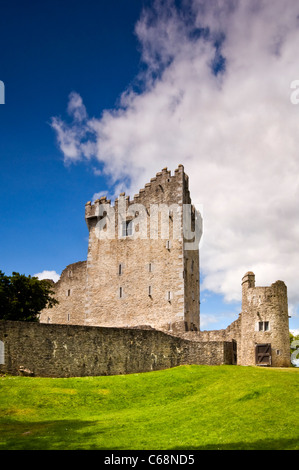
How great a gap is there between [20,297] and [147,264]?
1317 centimetres

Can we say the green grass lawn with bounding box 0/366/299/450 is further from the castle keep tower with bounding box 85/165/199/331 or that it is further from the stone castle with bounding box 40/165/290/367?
the castle keep tower with bounding box 85/165/199/331

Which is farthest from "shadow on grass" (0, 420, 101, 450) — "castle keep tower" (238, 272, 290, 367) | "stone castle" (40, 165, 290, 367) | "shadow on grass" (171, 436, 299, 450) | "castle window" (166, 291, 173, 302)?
"castle window" (166, 291, 173, 302)

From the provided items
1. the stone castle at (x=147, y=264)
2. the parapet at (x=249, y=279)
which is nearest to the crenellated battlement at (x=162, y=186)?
the stone castle at (x=147, y=264)

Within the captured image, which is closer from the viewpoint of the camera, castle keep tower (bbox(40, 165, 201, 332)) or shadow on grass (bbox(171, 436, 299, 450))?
shadow on grass (bbox(171, 436, 299, 450))

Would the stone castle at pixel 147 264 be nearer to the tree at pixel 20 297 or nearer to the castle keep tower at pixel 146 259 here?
the castle keep tower at pixel 146 259

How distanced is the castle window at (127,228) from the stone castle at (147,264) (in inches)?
3.3

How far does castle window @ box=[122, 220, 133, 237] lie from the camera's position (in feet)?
167

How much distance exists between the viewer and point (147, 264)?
4803 centimetres

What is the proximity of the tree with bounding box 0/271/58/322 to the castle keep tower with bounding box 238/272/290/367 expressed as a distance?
57.3 ft

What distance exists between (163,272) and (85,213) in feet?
44.8

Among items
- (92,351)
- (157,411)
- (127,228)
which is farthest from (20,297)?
(157,411)

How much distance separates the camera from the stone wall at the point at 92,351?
2975 centimetres
